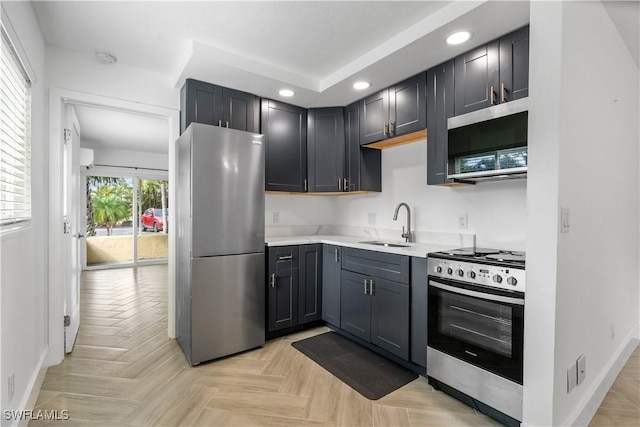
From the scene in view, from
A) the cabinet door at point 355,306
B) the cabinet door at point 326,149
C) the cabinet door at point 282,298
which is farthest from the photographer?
the cabinet door at point 326,149

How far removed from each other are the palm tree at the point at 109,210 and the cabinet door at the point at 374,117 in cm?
586

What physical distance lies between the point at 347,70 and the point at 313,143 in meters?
0.94

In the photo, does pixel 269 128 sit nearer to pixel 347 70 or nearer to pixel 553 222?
pixel 347 70

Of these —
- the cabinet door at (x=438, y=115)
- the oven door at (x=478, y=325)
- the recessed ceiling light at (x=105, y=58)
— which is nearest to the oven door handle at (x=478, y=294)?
the oven door at (x=478, y=325)

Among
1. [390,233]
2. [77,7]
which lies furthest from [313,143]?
[77,7]

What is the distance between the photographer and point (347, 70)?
2.81 m

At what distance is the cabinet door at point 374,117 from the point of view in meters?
3.01

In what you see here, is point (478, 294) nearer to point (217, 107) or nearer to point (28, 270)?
point (217, 107)

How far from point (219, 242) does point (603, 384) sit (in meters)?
2.92

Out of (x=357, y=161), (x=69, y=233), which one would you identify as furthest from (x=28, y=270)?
(x=357, y=161)

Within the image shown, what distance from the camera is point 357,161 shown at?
3.36m

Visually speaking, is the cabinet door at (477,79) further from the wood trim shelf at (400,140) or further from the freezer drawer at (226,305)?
the freezer drawer at (226,305)

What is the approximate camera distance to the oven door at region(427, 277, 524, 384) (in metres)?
1.77

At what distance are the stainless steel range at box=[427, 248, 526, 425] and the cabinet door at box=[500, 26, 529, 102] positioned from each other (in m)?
1.08
